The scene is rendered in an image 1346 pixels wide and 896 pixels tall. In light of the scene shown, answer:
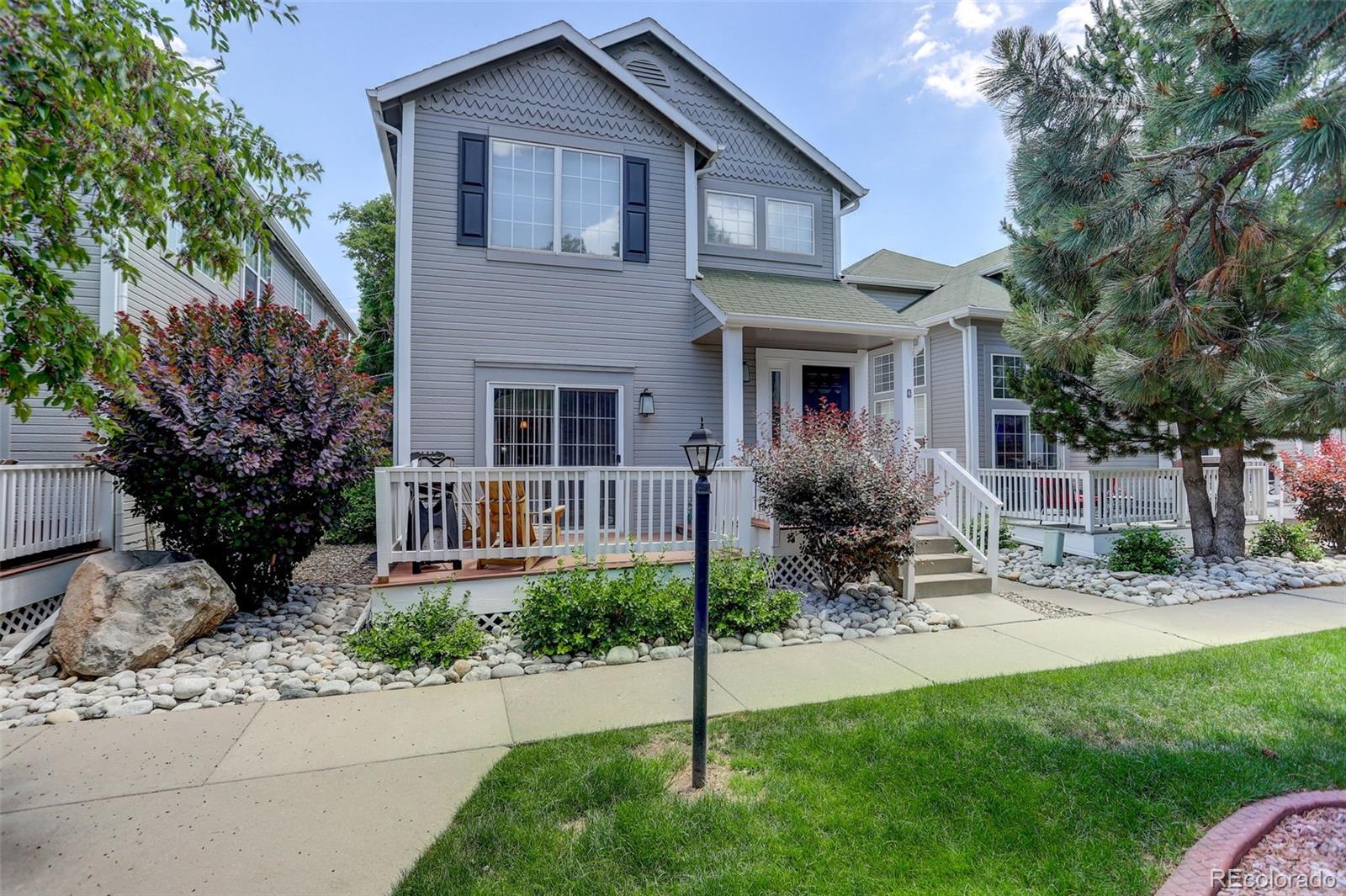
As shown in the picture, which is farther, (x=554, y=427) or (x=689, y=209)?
(x=689, y=209)

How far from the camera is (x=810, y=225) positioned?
35.1 ft

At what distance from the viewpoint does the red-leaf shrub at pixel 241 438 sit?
553 cm

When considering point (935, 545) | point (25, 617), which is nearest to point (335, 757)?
point (25, 617)

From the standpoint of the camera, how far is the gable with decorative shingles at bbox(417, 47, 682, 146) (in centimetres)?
838

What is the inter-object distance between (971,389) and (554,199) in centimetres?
895

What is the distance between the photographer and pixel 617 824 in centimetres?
276

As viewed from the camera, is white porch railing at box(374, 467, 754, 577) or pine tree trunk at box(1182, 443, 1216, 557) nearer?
white porch railing at box(374, 467, 754, 577)

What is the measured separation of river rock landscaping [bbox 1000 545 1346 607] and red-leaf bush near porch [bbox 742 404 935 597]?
10.4 feet

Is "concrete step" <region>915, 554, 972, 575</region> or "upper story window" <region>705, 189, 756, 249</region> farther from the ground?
"upper story window" <region>705, 189, 756, 249</region>

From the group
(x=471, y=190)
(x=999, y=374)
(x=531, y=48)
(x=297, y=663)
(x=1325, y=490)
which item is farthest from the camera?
(x=999, y=374)

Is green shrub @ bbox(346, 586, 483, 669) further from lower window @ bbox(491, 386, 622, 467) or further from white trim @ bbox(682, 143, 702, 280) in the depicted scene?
white trim @ bbox(682, 143, 702, 280)

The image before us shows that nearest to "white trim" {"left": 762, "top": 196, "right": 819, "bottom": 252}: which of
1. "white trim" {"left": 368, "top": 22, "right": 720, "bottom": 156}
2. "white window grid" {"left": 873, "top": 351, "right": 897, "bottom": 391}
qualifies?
"white trim" {"left": 368, "top": 22, "right": 720, "bottom": 156}

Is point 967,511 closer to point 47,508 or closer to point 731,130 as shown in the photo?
point 731,130

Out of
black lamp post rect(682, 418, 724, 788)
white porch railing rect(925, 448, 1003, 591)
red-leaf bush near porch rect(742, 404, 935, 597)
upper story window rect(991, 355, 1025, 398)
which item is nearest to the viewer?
black lamp post rect(682, 418, 724, 788)
